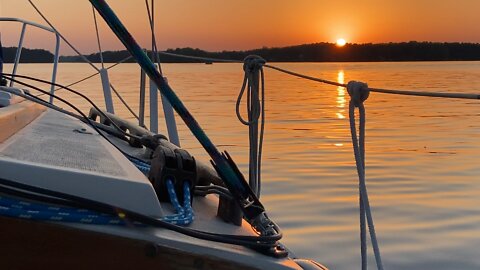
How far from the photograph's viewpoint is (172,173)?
2344 millimetres

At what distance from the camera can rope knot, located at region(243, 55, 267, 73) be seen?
3.50 metres

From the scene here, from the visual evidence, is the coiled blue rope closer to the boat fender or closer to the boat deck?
the boat deck

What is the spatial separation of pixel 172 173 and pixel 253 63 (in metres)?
1.30

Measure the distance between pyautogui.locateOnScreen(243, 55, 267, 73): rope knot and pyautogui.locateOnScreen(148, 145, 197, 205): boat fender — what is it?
1.17 metres

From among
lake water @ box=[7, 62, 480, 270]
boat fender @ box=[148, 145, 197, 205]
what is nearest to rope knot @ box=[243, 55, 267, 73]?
boat fender @ box=[148, 145, 197, 205]

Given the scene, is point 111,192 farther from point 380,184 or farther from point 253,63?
point 380,184

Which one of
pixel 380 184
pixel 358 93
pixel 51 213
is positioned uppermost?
pixel 358 93

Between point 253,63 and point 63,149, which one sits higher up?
point 253,63

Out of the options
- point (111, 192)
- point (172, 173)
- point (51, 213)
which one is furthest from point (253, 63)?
point (51, 213)

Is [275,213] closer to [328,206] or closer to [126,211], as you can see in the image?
[328,206]

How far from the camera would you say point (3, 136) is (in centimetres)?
237

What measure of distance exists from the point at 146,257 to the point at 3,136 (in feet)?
2.71

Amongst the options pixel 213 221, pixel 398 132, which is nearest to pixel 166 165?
pixel 213 221

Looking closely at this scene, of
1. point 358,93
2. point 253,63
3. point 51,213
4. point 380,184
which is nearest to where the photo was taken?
point 51,213
